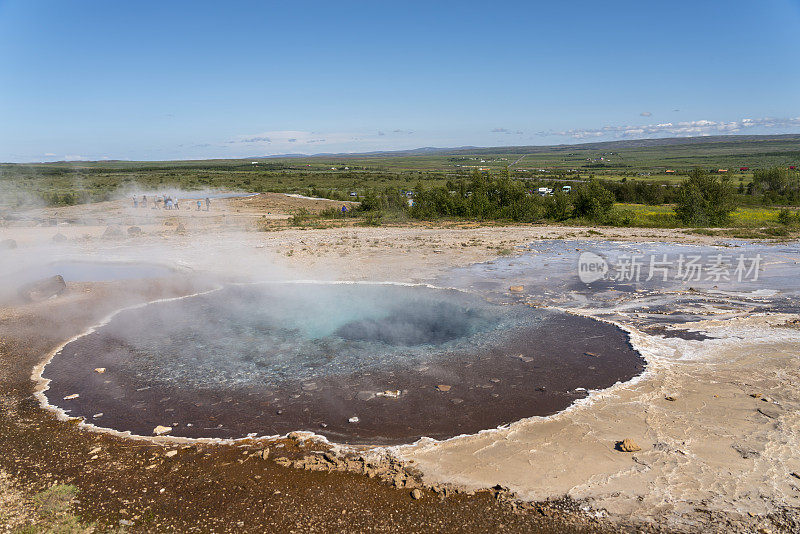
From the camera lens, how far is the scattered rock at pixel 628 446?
5.09 metres

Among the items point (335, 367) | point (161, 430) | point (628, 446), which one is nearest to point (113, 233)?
point (335, 367)

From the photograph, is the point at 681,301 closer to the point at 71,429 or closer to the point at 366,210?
the point at 71,429

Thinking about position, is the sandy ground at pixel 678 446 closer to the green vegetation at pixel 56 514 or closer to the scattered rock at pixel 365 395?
the scattered rock at pixel 365 395

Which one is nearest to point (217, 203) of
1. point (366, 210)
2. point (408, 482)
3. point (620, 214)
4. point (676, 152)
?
point (366, 210)

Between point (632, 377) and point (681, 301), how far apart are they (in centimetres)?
470

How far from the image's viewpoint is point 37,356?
7.91m

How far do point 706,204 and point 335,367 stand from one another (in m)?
23.0

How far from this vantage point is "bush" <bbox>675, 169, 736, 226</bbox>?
23.9 metres

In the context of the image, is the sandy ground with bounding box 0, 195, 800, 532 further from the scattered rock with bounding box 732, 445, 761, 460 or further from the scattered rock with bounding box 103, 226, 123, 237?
the scattered rock with bounding box 103, 226, 123, 237

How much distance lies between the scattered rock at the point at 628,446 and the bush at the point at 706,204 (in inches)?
867

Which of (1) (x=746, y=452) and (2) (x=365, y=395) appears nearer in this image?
(1) (x=746, y=452)

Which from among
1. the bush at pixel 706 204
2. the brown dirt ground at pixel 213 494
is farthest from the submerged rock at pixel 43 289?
the bush at pixel 706 204

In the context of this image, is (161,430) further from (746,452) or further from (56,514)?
(746,452)

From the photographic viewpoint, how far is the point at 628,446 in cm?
511
